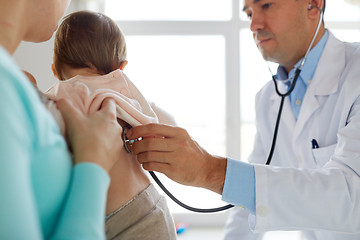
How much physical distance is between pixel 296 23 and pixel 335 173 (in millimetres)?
802

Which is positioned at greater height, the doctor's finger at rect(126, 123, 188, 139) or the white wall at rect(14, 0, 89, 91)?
the doctor's finger at rect(126, 123, 188, 139)

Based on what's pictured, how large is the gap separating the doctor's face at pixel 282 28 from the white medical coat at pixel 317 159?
0.15 m

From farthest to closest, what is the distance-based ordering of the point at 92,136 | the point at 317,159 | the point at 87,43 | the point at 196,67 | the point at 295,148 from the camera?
the point at 196,67
the point at 295,148
the point at 317,159
the point at 87,43
the point at 92,136

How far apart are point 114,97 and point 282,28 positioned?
105 centimetres

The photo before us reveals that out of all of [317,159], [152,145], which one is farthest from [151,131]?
[317,159]

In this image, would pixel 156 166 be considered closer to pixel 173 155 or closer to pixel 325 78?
pixel 173 155

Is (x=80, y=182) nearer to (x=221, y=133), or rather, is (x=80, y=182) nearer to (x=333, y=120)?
(x=333, y=120)

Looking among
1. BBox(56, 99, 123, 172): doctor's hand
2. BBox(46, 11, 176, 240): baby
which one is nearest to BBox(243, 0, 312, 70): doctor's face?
BBox(46, 11, 176, 240): baby

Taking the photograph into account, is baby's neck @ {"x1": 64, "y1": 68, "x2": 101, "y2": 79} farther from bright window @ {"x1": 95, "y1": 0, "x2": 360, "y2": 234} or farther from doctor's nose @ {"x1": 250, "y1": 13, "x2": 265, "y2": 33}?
bright window @ {"x1": 95, "y1": 0, "x2": 360, "y2": 234}

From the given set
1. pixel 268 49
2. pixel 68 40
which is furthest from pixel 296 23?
pixel 68 40

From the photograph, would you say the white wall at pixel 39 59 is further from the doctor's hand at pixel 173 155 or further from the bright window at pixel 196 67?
the doctor's hand at pixel 173 155

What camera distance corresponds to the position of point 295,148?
61.5 inches

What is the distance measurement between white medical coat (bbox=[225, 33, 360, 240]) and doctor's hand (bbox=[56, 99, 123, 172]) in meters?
0.60

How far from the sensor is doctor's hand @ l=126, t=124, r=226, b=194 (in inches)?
38.2
